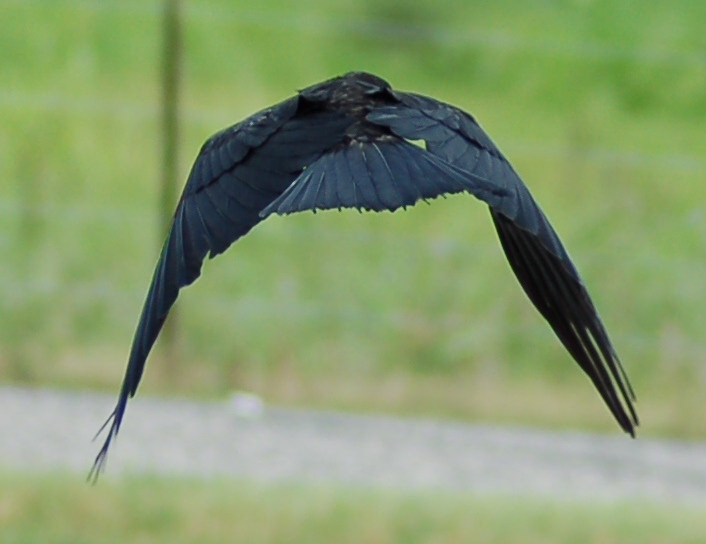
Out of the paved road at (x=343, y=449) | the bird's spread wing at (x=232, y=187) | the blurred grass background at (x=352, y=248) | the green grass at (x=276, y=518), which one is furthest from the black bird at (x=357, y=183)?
the blurred grass background at (x=352, y=248)

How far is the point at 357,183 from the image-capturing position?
239cm

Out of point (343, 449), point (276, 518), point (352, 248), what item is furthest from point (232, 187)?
point (352, 248)

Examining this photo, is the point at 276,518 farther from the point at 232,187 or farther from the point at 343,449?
the point at 232,187

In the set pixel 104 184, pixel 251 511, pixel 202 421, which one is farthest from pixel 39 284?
pixel 251 511

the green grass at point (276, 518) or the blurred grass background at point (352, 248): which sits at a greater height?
the blurred grass background at point (352, 248)

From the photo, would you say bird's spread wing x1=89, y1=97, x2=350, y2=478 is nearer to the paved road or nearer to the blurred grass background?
the paved road

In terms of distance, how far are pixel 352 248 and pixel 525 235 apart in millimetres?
4315

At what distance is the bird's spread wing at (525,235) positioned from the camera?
2492mm

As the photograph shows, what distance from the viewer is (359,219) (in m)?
7.24

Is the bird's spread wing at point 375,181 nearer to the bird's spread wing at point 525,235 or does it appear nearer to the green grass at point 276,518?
the bird's spread wing at point 525,235

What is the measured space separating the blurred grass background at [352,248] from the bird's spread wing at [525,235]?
405 cm

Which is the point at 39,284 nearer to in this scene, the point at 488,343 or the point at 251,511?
the point at 488,343

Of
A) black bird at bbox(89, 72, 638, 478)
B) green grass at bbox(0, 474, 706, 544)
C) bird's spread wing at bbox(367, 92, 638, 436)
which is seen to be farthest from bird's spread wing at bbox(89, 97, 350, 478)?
green grass at bbox(0, 474, 706, 544)

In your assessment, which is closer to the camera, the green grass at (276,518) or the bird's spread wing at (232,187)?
the bird's spread wing at (232,187)
